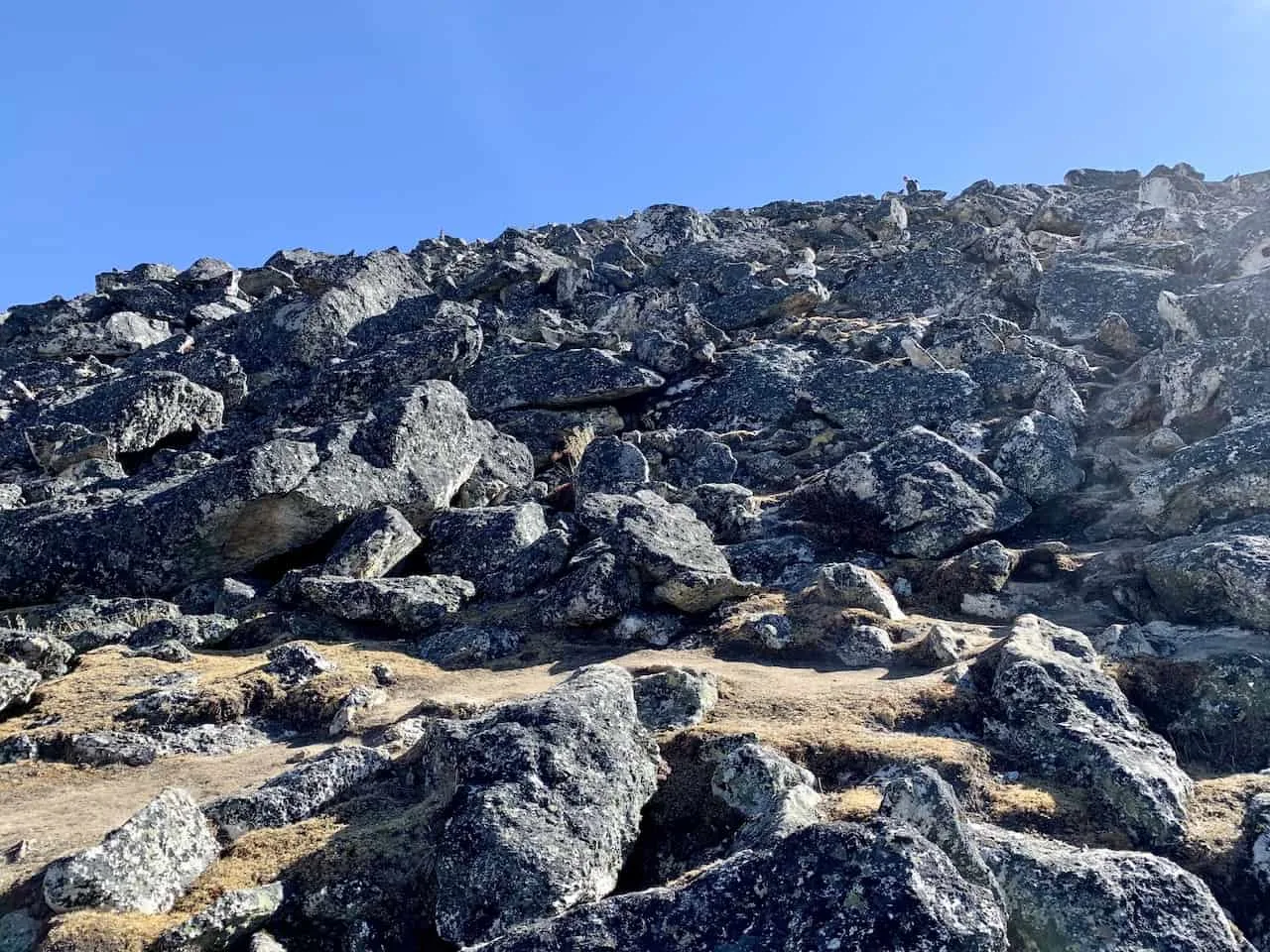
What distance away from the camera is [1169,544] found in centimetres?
1591

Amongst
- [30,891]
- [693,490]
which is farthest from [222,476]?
[30,891]

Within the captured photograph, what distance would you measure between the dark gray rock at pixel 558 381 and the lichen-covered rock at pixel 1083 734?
17.9 meters

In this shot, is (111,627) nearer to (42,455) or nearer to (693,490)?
(42,455)

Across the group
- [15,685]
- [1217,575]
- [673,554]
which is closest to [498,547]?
[673,554]

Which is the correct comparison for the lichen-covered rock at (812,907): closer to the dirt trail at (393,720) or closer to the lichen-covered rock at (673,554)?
the dirt trail at (393,720)

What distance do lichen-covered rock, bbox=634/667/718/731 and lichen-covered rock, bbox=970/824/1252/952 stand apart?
462cm

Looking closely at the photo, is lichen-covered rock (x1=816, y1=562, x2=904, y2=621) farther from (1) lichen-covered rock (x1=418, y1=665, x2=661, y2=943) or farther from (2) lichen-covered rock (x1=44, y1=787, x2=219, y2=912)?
(2) lichen-covered rock (x1=44, y1=787, x2=219, y2=912)

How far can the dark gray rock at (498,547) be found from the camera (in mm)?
19172

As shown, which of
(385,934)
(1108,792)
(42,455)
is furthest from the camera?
(42,455)

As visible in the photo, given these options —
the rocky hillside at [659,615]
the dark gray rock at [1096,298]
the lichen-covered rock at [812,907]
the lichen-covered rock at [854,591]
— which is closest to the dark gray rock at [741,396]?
the rocky hillside at [659,615]

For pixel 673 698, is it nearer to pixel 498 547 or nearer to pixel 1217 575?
pixel 498 547

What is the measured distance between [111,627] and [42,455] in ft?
31.6

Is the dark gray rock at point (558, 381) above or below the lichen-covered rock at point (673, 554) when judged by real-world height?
above

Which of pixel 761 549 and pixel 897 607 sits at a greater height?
pixel 761 549
